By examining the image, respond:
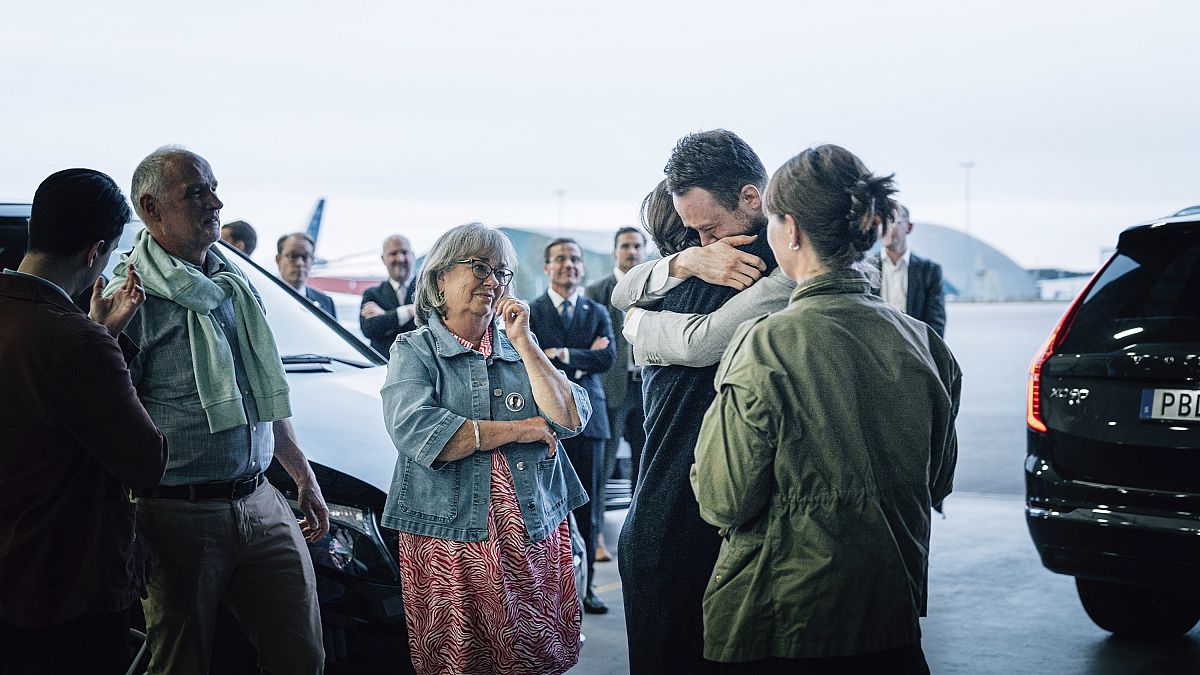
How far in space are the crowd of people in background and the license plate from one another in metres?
1.63

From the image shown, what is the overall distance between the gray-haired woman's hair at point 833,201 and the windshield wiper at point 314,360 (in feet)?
7.00

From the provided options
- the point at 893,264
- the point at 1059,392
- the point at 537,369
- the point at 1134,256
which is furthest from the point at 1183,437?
the point at 893,264

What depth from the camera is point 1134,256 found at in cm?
375

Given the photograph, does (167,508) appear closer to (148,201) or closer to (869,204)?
(148,201)

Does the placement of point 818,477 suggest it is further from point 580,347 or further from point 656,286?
point 580,347

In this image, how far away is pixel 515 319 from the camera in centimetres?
272

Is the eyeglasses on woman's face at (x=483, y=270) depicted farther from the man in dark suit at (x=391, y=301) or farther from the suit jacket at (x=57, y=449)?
the man in dark suit at (x=391, y=301)

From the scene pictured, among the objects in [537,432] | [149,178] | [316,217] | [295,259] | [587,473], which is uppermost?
[316,217]

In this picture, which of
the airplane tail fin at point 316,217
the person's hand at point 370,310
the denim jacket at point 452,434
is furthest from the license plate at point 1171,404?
the airplane tail fin at point 316,217

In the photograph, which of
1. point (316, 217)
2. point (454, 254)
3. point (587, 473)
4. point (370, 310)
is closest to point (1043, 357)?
point (587, 473)

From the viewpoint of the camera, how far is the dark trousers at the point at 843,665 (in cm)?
185

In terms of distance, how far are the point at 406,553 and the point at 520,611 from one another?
304mm

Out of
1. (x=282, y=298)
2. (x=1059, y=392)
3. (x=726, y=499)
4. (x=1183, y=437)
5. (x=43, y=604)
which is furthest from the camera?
(x=282, y=298)

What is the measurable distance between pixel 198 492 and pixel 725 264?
128 cm
